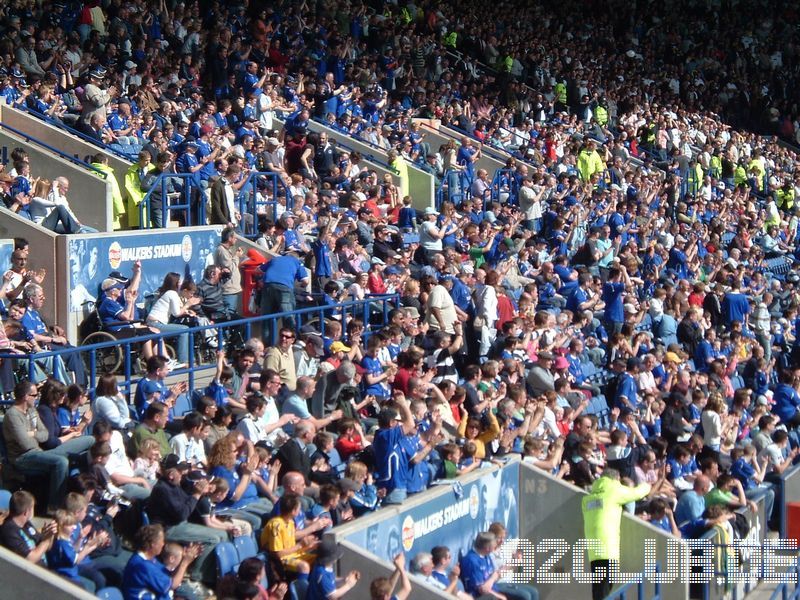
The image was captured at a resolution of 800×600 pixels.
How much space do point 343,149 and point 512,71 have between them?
9134mm

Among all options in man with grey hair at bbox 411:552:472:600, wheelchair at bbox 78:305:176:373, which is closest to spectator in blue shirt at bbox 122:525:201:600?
man with grey hair at bbox 411:552:472:600

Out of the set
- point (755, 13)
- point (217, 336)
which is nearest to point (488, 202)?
point (217, 336)

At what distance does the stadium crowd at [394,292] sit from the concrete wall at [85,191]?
17.1 inches

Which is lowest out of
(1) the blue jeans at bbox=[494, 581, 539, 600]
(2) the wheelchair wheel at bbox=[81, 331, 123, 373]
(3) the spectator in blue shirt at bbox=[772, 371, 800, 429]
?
(3) the spectator in blue shirt at bbox=[772, 371, 800, 429]

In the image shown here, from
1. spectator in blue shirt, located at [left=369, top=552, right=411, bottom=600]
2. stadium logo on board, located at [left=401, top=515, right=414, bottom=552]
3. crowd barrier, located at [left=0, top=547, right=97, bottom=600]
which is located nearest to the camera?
crowd barrier, located at [left=0, top=547, right=97, bottom=600]

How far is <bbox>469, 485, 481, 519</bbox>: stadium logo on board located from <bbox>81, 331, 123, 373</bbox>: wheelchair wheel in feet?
12.6

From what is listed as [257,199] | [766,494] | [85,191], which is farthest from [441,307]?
[85,191]

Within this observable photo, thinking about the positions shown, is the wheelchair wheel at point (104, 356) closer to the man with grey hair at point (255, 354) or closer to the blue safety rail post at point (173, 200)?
the man with grey hair at point (255, 354)

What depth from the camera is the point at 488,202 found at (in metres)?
22.0

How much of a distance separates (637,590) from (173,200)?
8451 millimetres

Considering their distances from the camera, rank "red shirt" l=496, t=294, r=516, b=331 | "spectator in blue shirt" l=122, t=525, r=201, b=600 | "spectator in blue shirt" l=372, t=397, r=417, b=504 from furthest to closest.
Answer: "red shirt" l=496, t=294, r=516, b=331 < "spectator in blue shirt" l=372, t=397, r=417, b=504 < "spectator in blue shirt" l=122, t=525, r=201, b=600

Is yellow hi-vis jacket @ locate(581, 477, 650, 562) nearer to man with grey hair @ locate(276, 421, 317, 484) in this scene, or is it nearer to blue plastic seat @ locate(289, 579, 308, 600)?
man with grey hair @ locate(276, 421, 317, 484)

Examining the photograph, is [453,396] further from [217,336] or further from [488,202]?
[488,202]

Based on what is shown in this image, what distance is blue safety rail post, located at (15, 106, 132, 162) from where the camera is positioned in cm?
1762
